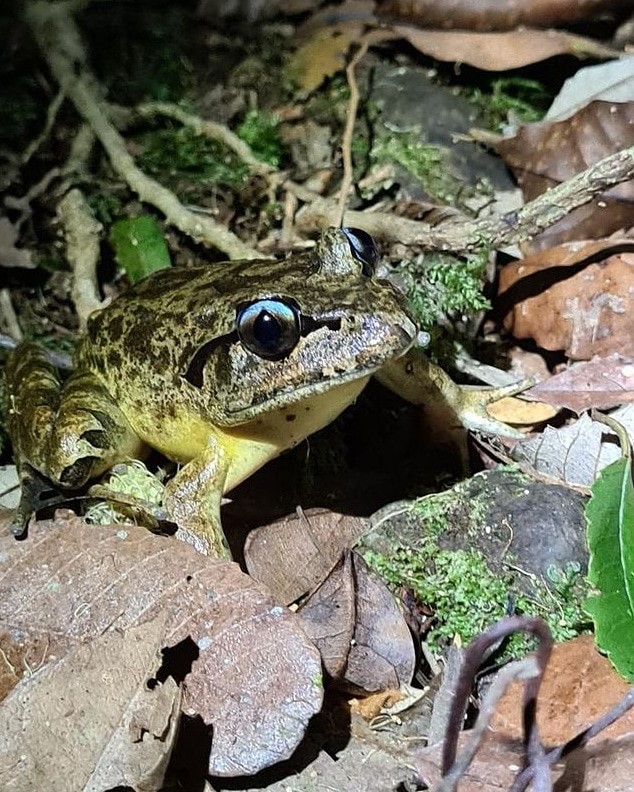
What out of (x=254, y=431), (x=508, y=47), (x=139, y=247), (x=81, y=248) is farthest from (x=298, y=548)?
(x=508, y=47)

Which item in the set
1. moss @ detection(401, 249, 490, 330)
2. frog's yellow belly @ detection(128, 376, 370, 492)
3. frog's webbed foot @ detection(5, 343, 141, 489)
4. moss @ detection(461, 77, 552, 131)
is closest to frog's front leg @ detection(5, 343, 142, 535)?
frog's webbed foot @ detection(5, 343, 141, 489)

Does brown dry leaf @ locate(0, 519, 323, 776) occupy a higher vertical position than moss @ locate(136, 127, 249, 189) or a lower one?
lower

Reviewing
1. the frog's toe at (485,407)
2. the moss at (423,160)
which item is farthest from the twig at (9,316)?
the frog's toe at (485,407)

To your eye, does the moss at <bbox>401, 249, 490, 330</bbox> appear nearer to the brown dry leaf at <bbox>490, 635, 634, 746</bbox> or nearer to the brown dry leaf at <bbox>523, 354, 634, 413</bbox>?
the brown dry leaf at <bbox>523, 354, 634, 413</bbox>

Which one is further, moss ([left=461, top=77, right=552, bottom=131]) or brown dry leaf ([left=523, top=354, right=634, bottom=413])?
moss ([left=461, top=77, right=552, bottom=131])

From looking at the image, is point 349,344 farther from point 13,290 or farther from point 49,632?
point 13,290

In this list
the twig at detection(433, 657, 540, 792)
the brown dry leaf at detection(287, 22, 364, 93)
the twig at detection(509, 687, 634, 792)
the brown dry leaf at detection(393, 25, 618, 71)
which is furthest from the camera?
the brown dry leaf at detection(287, 22, 364, 93)

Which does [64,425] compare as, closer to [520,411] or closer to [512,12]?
[520,411]

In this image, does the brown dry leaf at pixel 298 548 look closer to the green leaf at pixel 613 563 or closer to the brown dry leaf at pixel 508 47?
the green leaf at pixel 613 563
